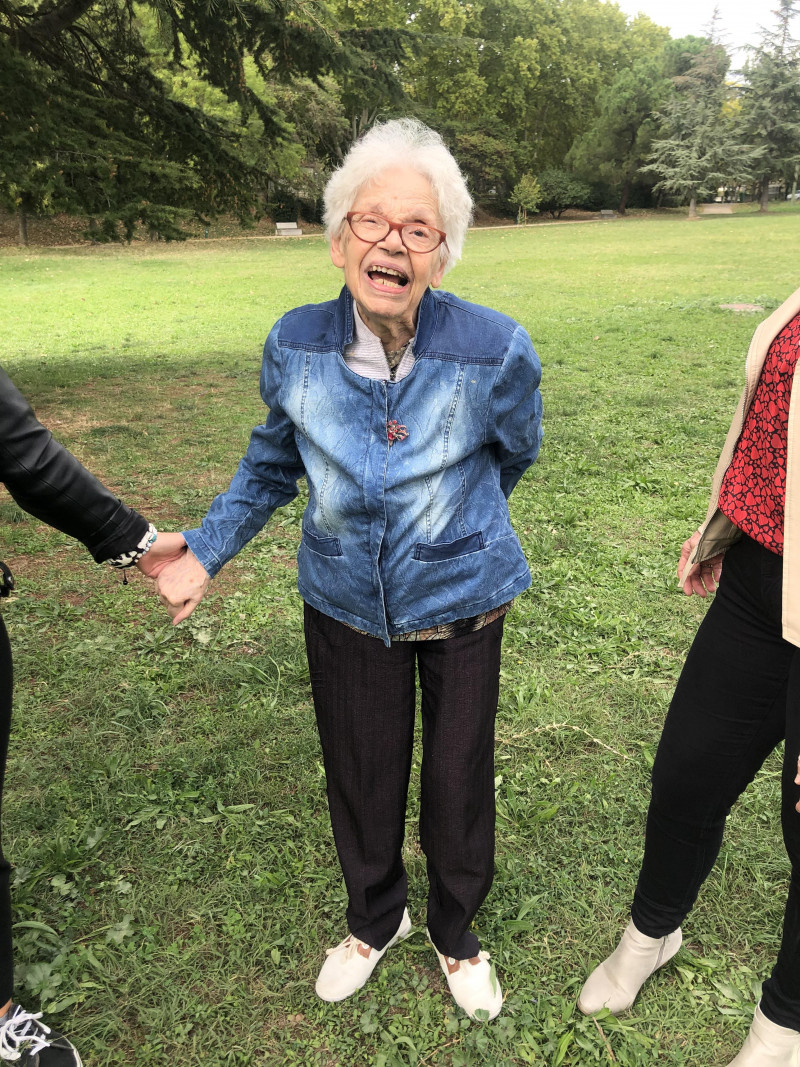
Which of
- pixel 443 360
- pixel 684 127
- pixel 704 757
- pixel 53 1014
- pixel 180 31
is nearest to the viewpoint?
pixel 443 360

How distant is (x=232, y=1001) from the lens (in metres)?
2.13

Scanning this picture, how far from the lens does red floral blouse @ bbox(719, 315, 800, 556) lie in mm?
1520

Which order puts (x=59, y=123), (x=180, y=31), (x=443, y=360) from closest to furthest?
1. (x=443, y=360)
2. (x=59, y=123)
3. (x=180, y=31)

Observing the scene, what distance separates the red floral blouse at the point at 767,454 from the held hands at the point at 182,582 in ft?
4.16

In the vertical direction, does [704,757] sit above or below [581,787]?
above

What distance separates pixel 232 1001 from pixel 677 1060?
3.79ft

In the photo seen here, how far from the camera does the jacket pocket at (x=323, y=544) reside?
1.80m

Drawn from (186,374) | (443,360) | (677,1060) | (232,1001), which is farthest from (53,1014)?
(186,374)

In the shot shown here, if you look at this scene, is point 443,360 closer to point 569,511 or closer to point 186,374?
point 569,511

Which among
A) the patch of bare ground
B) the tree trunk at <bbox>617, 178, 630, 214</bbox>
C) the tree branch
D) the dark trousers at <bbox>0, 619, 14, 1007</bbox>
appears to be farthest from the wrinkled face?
the tree trunk at <bbox>617, 178, 630, 214</bbox>

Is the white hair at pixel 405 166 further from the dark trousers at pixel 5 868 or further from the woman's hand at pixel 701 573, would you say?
the dark trousers at pixel 5 868

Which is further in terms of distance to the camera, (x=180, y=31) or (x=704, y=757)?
(x=180, y=31)

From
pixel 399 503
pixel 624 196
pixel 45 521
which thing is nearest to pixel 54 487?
pixel 45 521

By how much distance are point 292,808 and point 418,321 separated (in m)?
1.82
